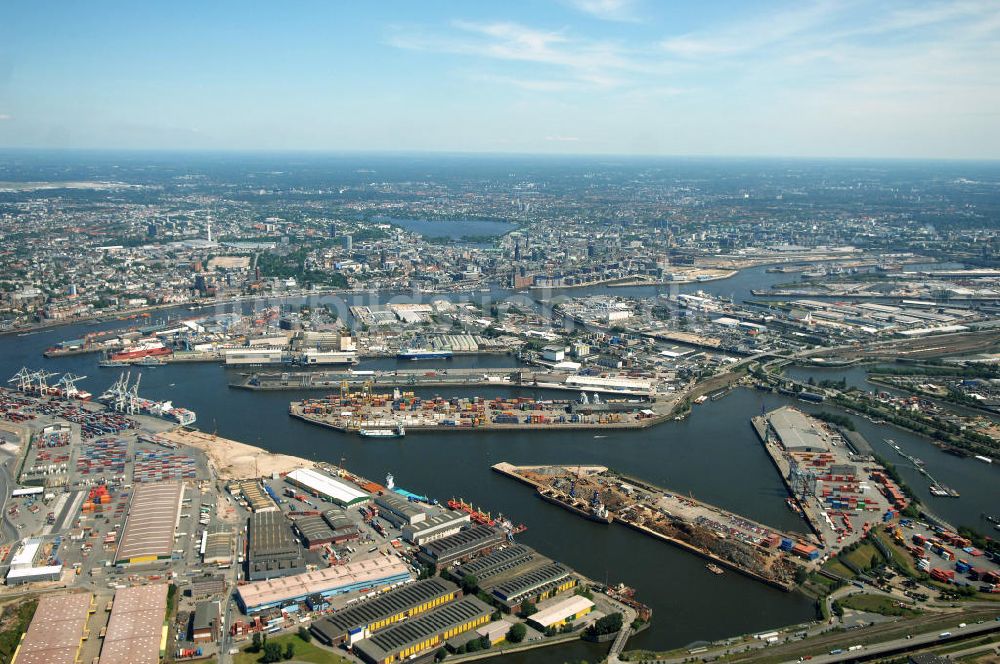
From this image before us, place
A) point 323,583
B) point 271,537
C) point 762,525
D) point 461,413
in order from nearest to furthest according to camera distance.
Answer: point 323,583, point 271,537, point 762,525, point 461,413

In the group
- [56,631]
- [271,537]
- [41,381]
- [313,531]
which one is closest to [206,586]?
[271,537]

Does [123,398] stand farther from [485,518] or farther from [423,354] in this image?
[485,518]

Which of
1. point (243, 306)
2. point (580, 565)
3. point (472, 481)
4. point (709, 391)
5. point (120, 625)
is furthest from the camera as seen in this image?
point (243, 306)

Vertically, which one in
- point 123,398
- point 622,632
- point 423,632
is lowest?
point 622,632

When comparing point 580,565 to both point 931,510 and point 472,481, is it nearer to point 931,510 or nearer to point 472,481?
point 472,481

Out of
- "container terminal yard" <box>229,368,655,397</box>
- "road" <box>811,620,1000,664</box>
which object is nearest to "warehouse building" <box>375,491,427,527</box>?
"road" <box>811,620,1000,664</box>

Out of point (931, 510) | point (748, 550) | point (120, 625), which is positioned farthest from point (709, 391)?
point (120, 625)
